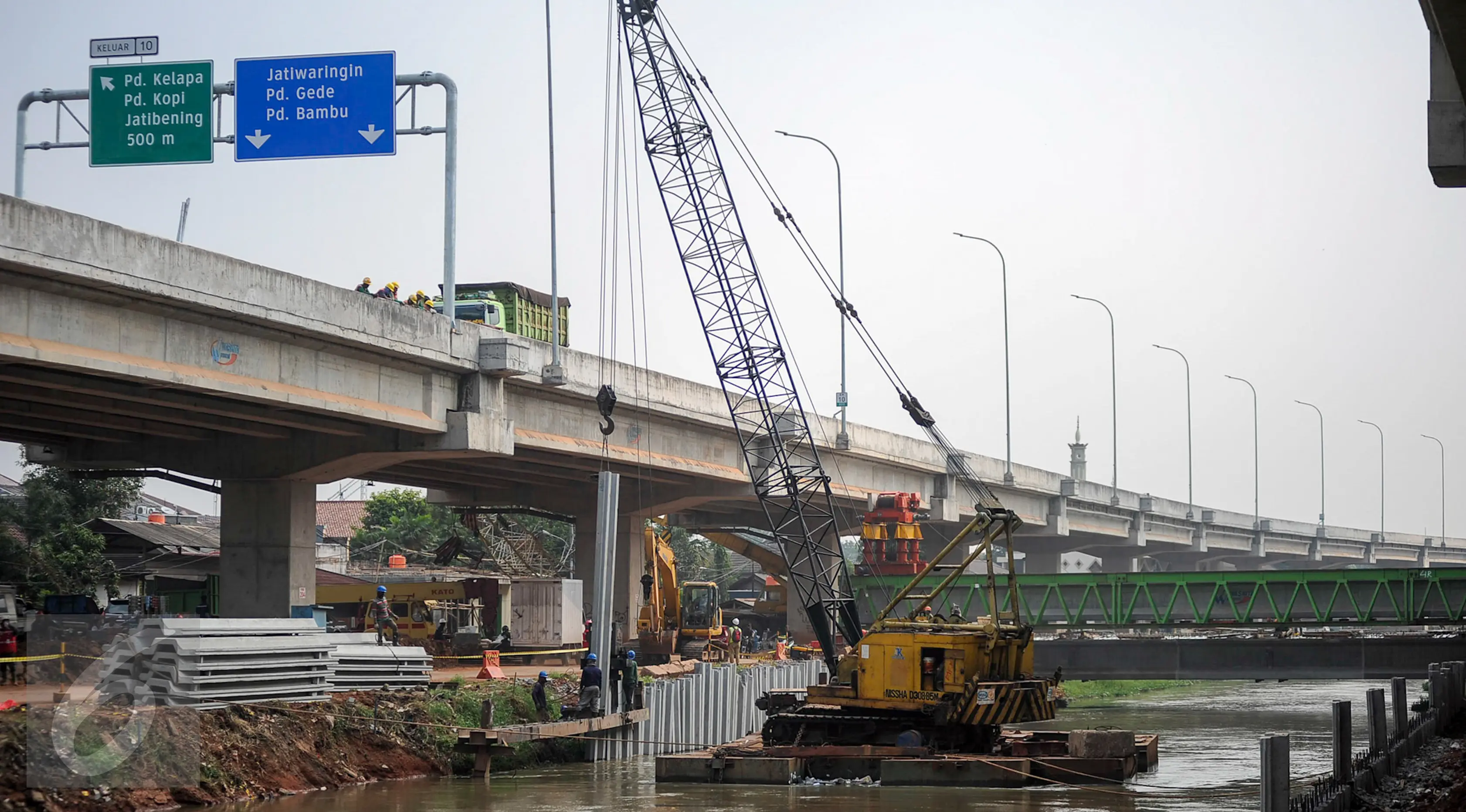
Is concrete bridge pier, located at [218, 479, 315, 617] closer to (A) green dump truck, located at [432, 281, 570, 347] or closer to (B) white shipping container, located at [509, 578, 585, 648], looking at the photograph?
(A) green dump truck, located at [432, 281, 570, 347]

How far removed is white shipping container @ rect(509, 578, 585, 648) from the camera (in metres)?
49.5

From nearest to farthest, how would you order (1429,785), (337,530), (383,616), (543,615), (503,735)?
(1429,785) < (503,735) < (383,616) < (543,615) < (337,530)

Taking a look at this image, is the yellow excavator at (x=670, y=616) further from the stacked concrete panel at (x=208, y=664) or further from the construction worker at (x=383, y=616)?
the stacked concrete panel at (x=208, y=664)

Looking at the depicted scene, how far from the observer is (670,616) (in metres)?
54.6

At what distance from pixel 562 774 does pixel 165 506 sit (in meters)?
97.3

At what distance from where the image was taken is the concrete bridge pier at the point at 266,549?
36281mm

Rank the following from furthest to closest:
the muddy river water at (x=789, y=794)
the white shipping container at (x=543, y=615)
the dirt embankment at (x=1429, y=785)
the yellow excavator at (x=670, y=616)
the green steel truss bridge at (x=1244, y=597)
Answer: the yellow excavator at (x=670, y=616) < the white shipping container at (x=543, y=615) < the green steel truss bridge at (x=1244, y=597) < the muddy river water at (x=789, y=794) < the dirt embankment at (x=1429, y=785)

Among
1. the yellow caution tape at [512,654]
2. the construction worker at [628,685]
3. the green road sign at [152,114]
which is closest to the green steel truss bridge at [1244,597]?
the yellow caution tape at [512,654]

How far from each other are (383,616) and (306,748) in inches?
523

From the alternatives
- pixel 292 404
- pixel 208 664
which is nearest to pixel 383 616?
pixel 292 404

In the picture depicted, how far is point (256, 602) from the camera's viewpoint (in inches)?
1431

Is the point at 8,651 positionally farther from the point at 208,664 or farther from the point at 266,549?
the point at 208,664

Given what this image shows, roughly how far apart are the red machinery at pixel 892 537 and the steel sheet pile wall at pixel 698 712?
1584 cm

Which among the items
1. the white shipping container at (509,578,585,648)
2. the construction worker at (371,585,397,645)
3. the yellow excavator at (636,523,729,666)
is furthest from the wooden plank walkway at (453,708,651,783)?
the yellow excavator at (636,523,729,666)
